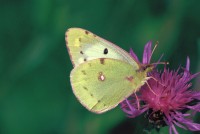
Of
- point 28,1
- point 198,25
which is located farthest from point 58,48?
point 198,25

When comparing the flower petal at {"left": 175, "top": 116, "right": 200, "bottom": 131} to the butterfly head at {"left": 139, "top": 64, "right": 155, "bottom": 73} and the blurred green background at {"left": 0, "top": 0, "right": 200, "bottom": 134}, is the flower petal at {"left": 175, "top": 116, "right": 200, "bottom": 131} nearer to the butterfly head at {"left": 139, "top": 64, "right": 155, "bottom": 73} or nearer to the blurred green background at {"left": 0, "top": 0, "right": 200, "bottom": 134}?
the butterfly head at {"left": 139, "top": 64, "right": 155, "bottom": 73}

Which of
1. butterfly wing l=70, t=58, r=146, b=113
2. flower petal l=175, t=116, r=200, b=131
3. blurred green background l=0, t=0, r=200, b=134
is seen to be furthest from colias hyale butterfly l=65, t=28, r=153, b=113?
blurred green background l=0, t=0, r=200, b=134

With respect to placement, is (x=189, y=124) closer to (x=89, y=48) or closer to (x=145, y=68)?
(x=145, y=68)

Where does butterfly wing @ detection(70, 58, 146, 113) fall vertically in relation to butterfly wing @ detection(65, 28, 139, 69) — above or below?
below

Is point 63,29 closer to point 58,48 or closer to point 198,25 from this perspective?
point 58,48

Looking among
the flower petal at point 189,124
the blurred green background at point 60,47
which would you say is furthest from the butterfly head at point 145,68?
the blurred green background at point 60,47

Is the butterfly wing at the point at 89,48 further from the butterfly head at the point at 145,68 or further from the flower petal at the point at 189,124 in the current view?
the flower petal at the point at 189,124
